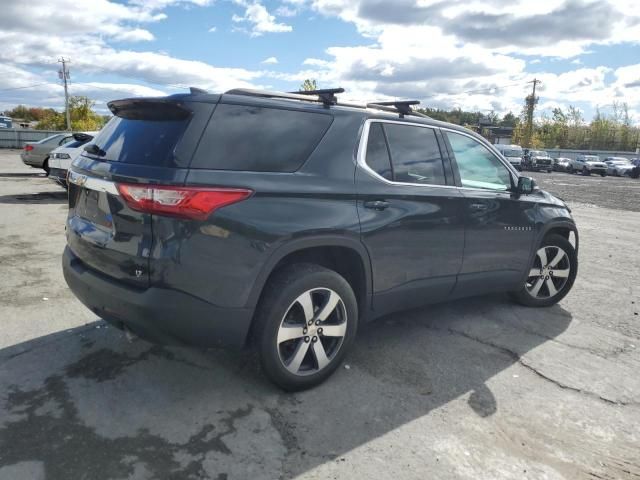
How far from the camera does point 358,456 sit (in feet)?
8.40

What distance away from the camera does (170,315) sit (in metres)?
2.65

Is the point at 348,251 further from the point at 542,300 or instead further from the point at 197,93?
the point at 542,300

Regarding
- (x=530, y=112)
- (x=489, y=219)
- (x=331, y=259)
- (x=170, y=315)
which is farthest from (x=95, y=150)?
(x=530, y=112)

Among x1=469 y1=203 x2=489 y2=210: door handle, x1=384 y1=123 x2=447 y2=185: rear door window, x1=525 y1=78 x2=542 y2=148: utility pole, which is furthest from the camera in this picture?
x1=525 y1=78 x2=542 y2=148: utility pole

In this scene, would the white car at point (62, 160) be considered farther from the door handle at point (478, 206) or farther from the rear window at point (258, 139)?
the door handle at point (478, 206)

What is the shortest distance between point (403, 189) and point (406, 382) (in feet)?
4.32

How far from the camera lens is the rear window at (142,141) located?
8.96 ft

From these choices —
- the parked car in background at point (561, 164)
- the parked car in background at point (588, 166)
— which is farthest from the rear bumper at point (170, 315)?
the parked car in background at point (561, 164)

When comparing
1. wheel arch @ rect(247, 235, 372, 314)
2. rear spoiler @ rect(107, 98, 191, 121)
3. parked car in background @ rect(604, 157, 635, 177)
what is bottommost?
wheel arch @ rect(247, 235, 372, 314)

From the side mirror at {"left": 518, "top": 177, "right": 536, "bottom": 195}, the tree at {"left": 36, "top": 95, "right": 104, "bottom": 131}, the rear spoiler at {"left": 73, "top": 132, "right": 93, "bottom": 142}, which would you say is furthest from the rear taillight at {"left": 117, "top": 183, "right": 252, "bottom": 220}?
the tree at {"left": 36, "top": 95, "right": 104, "bottom": 131}

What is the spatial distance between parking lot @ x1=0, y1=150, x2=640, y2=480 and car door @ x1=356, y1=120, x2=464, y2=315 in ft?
1.79

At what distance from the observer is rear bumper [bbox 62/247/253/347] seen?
2.65m

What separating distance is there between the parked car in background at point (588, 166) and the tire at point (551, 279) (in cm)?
3949

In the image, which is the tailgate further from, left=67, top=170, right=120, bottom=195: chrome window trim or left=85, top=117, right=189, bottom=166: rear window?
left=85, top=117, right=189, bottom=166: rear window
